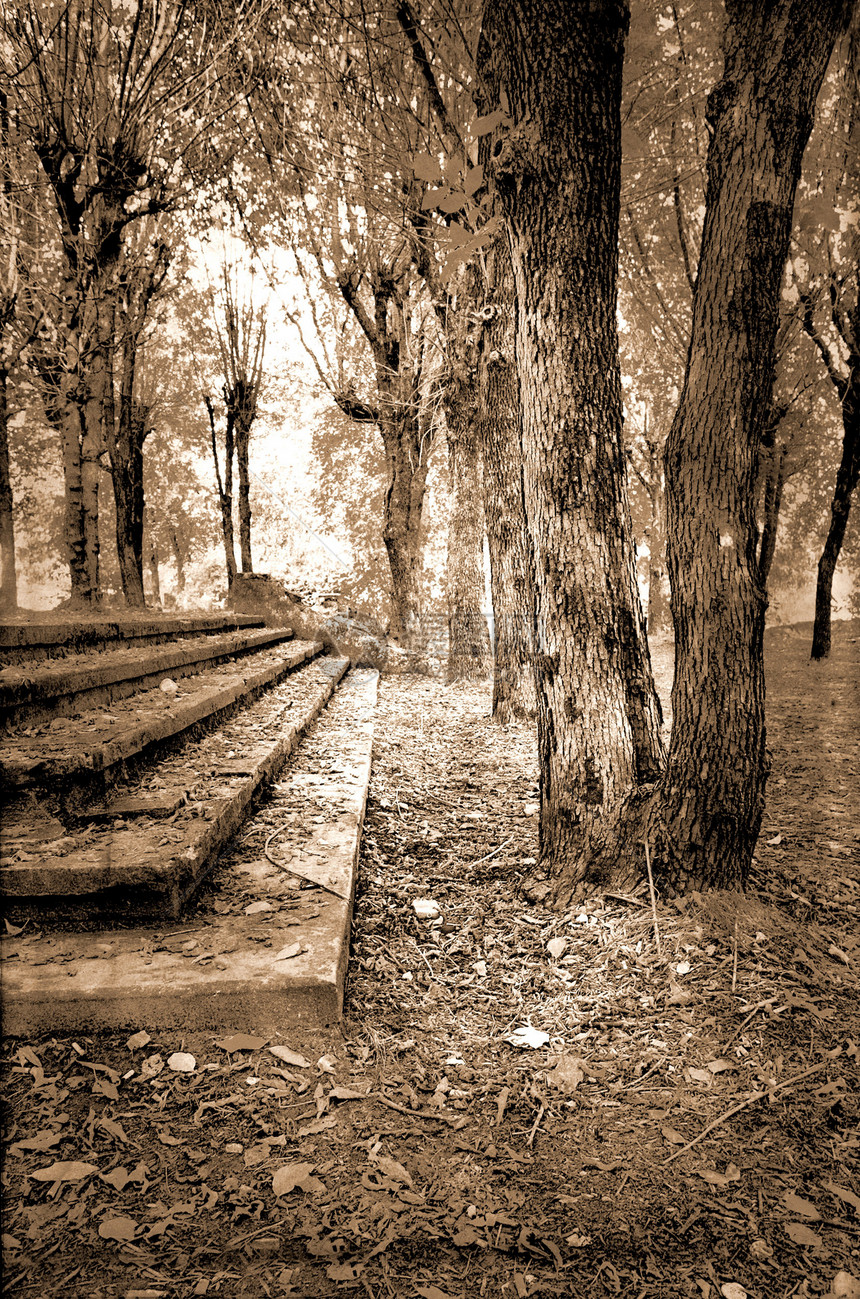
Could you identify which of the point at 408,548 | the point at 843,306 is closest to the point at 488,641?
the point at 408,548

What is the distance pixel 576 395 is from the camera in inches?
118

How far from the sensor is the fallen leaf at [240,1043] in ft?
6.53

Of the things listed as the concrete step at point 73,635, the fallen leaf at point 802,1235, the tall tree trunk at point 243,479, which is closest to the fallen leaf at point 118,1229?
the fallen leaf at point 802,1235

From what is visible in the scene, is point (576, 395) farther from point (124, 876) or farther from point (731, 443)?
point (124, 876)

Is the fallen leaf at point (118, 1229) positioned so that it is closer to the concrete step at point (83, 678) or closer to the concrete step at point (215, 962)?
the concrete step at point (215, 962)

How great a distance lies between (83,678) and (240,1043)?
2094 millimetres

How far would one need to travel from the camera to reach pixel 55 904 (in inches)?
89.3

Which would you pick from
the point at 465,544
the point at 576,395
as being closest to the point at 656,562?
the point at 465,544

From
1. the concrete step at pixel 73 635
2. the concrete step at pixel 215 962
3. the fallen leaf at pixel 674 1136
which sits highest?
the concrete step at pixel 73 635

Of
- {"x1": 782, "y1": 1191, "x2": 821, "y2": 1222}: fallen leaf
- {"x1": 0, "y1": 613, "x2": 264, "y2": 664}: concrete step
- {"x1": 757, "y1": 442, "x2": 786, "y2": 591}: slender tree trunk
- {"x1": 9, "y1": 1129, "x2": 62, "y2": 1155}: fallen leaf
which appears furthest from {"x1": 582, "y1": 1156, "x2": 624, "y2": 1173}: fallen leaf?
{"x1": 757, "y1": 442, "x2": 786, "y2": 591}: slender tree trunk

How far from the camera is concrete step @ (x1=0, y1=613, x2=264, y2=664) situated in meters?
3.42

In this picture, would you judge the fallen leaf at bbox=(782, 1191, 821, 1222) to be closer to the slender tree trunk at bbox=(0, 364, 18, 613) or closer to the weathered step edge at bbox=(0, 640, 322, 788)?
the weathered step edge at bbox=(0, 640, 322, 788)

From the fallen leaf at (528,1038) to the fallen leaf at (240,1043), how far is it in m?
0.86

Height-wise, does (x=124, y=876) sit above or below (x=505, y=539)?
below
